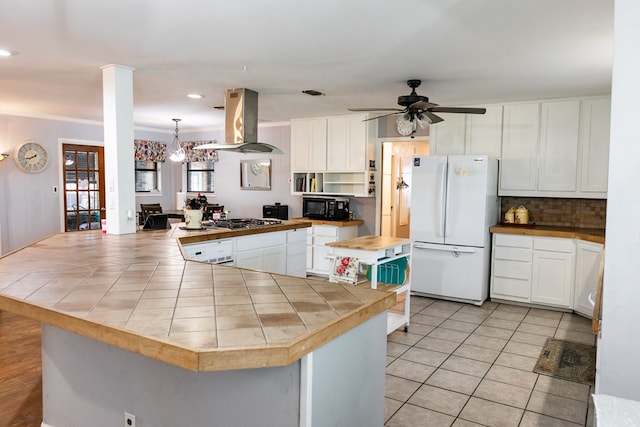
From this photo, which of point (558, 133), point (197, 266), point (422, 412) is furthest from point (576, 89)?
point (197, 266)

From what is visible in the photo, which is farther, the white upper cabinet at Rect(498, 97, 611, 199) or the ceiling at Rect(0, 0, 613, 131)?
the white upper cabinet at Rect(498, 97, 611, 199)

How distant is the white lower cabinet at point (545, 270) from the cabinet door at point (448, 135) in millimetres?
1219

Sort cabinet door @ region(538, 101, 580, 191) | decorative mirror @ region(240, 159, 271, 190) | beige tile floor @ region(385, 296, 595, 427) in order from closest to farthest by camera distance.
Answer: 1. beige tile floor @ region(385, 296, 595, 427)
2. cabinet door @ region(538, 101, 580, 191)
3. decorative mirror @ region(240, 159, 271, 190)

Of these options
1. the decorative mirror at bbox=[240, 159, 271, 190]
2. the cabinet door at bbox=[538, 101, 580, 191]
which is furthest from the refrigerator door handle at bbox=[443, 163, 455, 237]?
the decorative mirror at bbox=[240, 159, 271, 190]

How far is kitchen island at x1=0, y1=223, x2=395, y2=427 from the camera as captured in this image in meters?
1.31

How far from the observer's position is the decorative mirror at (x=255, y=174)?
7434mm

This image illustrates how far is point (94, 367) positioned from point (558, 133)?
494cm

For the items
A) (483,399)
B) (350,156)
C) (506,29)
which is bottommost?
(483,399)

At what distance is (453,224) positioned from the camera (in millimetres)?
4980

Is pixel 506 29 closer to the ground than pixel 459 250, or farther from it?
farther from it

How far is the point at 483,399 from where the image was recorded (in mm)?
2795

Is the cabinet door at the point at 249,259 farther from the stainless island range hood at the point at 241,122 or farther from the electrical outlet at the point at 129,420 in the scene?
the electrical outlet at the point at 129,420

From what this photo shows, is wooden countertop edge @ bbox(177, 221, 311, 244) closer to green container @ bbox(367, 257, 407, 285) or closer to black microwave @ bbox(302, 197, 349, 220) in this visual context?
green container @ bbox(367, 257, 407, 285)

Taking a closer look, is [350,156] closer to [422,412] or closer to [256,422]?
[422,412]
